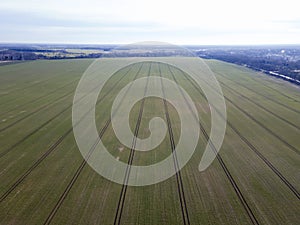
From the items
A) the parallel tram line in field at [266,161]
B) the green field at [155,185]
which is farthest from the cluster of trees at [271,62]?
the green field at [155,185]

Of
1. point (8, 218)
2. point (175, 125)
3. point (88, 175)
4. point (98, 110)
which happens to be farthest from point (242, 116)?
point (8, 218)

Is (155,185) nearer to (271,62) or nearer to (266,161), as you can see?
(266,161)

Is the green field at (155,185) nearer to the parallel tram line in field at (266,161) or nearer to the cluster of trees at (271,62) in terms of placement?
the parallel tram line in field at (266,161)

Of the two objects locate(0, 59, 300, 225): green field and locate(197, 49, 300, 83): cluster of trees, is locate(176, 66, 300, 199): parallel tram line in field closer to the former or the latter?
locate(0, 59, 300, 225): green field

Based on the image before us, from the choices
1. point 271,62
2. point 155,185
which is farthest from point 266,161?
point 271,62

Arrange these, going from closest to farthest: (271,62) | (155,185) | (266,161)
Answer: (155,185)
(266,161)
(271,62)

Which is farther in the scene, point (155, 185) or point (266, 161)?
point (266, 161)

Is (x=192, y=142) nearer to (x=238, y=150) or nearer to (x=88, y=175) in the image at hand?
(x=238, y=150)

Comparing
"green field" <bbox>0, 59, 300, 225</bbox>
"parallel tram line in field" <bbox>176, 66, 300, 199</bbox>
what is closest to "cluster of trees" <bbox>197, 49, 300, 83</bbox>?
"parallel tram line in field" <bbox>176, 66, 300, 199</bbox>
